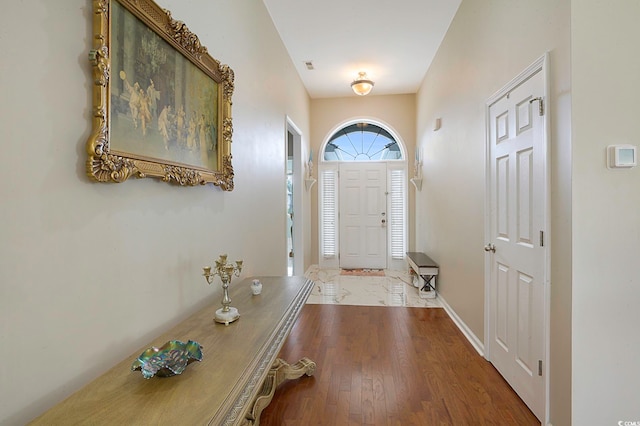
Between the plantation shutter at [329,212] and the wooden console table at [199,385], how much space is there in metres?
4.58

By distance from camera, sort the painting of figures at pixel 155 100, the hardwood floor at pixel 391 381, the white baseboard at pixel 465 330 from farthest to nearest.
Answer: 1. the white baseboard at pixel 465 330
2. the hardwood floor at pixel 391 381
3. the painting of figures at pixel 155 100

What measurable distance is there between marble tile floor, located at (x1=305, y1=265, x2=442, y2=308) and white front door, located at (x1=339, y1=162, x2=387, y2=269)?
41cm

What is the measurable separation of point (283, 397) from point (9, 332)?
5.49 feet

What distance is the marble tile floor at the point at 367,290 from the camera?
13.5 feet

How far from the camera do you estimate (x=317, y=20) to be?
135 inches

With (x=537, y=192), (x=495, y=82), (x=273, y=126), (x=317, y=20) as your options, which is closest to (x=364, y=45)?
(x=317, y=20)

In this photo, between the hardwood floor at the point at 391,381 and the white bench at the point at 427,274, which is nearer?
the hardwood floor at the point at 391,381

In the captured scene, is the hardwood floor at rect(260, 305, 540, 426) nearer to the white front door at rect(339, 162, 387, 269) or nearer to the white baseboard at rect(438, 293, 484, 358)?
the white baseboard at rect(438, 293, 484, 358)

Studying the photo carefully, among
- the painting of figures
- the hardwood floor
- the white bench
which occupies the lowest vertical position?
the hardwood floor

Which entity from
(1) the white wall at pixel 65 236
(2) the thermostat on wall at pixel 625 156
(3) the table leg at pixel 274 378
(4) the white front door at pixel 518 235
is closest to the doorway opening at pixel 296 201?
(3) the table leg at pixel 274 378

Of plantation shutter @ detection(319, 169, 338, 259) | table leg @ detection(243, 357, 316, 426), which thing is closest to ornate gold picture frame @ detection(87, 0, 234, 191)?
table leg @ detection(243, 357, 316, 426)

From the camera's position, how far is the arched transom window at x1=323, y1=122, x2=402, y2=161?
6.12 meters

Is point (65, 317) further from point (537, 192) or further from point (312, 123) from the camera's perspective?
point (312, 123)

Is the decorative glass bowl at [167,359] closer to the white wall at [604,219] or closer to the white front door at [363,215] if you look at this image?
the white wall at [604,219]
